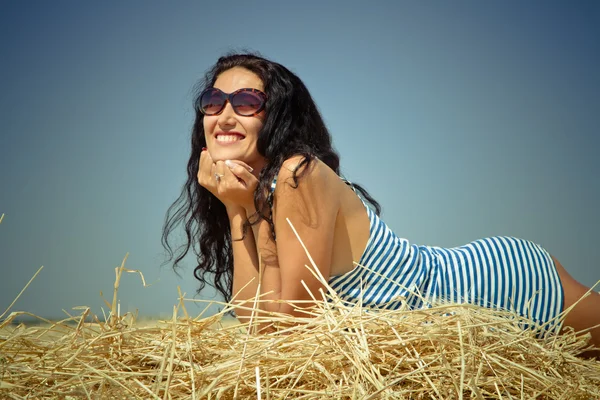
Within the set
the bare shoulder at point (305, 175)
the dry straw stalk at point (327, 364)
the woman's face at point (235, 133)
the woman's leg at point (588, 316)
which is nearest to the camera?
the dry straw stalk at point (327, 364)

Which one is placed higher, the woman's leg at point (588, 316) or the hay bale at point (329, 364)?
the hay bale at point (329, 364)

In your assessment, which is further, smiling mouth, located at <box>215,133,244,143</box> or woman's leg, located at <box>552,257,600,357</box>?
smiling mouth, located at <box>215,133,244,143</box>

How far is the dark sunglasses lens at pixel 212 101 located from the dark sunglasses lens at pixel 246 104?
0.07 meters

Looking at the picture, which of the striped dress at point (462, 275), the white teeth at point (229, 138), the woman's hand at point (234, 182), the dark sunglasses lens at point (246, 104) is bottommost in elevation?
the striped dress at point (462, 275)

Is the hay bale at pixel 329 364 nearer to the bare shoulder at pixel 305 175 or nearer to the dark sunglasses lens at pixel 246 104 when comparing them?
the bare shoulder at pixel 305 175

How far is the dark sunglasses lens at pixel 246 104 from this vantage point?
246cm

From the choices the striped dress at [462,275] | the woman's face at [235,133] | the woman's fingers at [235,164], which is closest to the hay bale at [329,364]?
the striped dress at [462,275]

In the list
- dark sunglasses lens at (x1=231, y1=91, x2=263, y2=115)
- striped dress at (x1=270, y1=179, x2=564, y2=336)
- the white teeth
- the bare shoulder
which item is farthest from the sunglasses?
striped dress at (x1=270, y1=179, x2=564, y2=336)

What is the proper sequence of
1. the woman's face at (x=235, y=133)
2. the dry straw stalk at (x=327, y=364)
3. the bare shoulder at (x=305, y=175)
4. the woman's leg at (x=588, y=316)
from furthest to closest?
the woman's face at (x=235, y=133)
the woman's leg at (x=588, y=316)
the bare shoulder at (x=305, y=175)
the dry straw stalk at (x=327, y=364)

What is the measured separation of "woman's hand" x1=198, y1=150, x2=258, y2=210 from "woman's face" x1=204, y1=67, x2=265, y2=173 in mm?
78

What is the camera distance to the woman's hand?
2307mm

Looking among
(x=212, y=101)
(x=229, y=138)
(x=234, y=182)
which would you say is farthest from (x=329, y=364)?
(x=212, y=101)

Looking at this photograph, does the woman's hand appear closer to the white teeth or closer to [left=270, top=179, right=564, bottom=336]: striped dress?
the white teeth

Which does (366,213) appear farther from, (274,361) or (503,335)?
(274,361)
